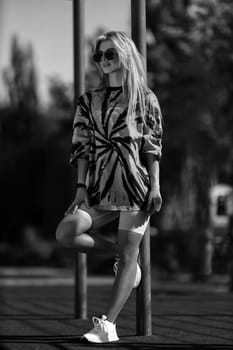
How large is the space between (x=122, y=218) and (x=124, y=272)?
289 millimetres

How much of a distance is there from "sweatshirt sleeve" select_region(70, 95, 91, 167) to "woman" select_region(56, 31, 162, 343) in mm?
59

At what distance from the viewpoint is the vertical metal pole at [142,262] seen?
5.44 meters

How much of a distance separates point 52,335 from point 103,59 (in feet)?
5.69

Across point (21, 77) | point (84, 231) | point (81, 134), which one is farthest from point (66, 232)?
point (21, 77)

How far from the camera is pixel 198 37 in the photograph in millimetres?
20328

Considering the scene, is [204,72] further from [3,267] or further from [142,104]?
[142,104]

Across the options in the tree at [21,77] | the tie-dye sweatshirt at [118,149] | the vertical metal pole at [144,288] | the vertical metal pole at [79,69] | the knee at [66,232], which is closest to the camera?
the knee at [66,232]

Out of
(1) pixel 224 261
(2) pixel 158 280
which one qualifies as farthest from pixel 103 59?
(2) pixel 158 280

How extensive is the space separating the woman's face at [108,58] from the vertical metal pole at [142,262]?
494 mm

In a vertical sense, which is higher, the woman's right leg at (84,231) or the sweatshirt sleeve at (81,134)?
the sweatshirt sleeve at (81,134)

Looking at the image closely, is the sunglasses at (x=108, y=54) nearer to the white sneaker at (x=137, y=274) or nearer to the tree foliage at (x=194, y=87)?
the white sneaker at (x=137, y=274)

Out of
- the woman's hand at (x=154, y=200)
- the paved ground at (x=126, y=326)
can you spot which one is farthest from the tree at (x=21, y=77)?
the woman's hand at (x=154, y=200)

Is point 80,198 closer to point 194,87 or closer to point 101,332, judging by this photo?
point 101,332

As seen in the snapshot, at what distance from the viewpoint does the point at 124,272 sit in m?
5.00
